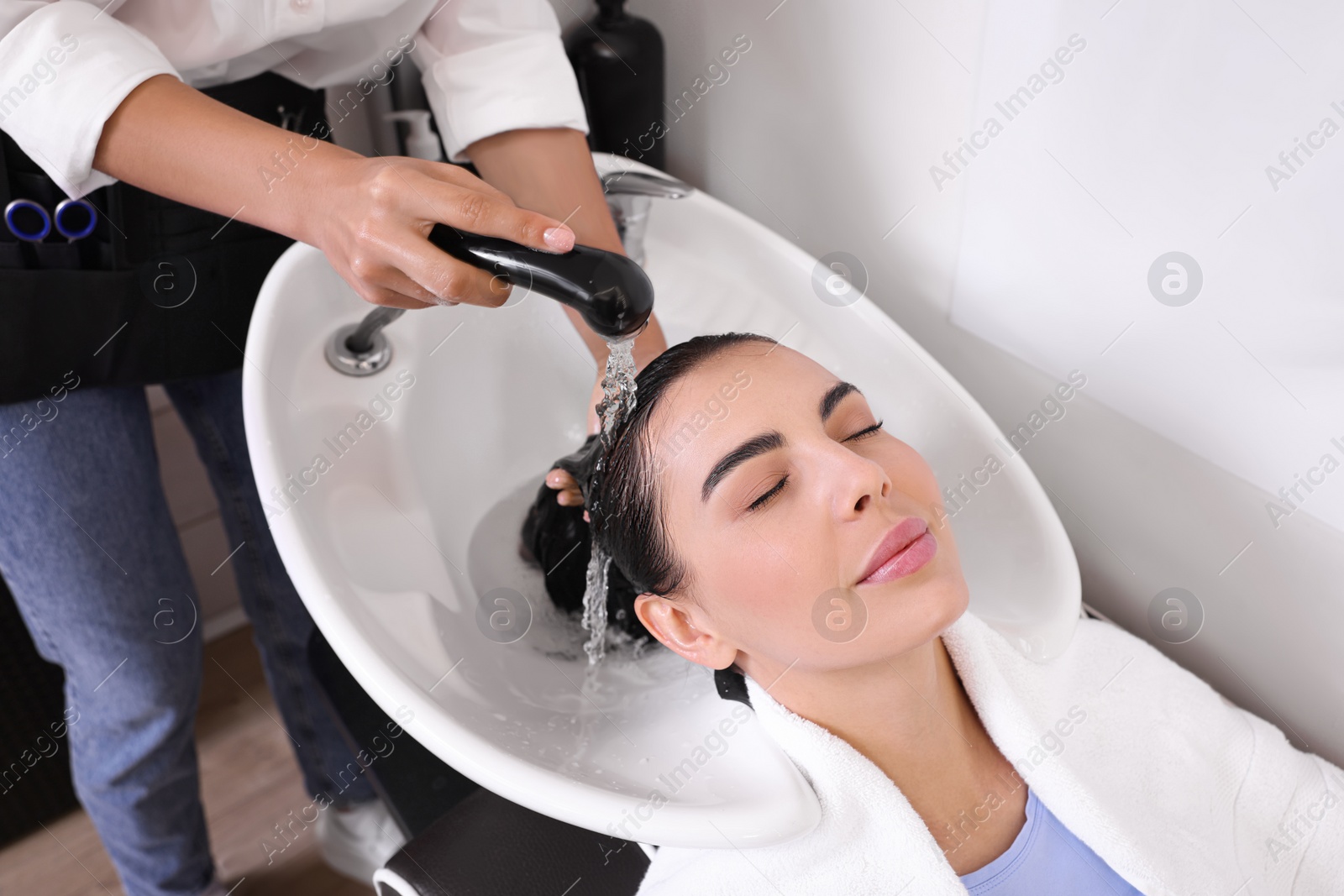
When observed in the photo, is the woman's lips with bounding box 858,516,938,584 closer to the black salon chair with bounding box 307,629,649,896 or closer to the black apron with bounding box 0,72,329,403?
the black salon chair with bounding box 307,629,649,896

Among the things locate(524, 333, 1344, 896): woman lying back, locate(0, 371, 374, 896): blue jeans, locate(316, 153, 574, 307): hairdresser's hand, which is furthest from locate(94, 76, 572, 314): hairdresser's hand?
locate(0, 371, 374, 896): blue jeans

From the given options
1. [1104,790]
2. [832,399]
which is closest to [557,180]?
[832,399]

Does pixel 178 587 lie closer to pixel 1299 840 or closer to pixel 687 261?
pixel 687 261

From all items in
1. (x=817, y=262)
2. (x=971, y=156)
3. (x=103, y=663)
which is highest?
(x=971, y=156)

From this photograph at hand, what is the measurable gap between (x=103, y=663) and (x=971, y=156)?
49.3 inches

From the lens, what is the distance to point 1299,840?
3.39ft

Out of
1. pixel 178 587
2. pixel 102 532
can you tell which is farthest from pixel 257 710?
pixel 102 532

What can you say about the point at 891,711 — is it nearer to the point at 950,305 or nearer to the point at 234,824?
the point at 950,305

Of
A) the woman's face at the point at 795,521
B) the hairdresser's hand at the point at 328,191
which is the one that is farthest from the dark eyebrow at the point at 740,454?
the hairdresser's hand at the point at 328,191

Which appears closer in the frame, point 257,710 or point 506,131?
point 506,131

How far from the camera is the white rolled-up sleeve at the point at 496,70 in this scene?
119cm

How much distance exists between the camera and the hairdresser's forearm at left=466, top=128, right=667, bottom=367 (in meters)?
1.18

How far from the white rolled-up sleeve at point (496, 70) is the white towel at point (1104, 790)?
2.41 feet

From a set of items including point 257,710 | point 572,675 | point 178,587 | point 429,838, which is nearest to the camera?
point 429,838
